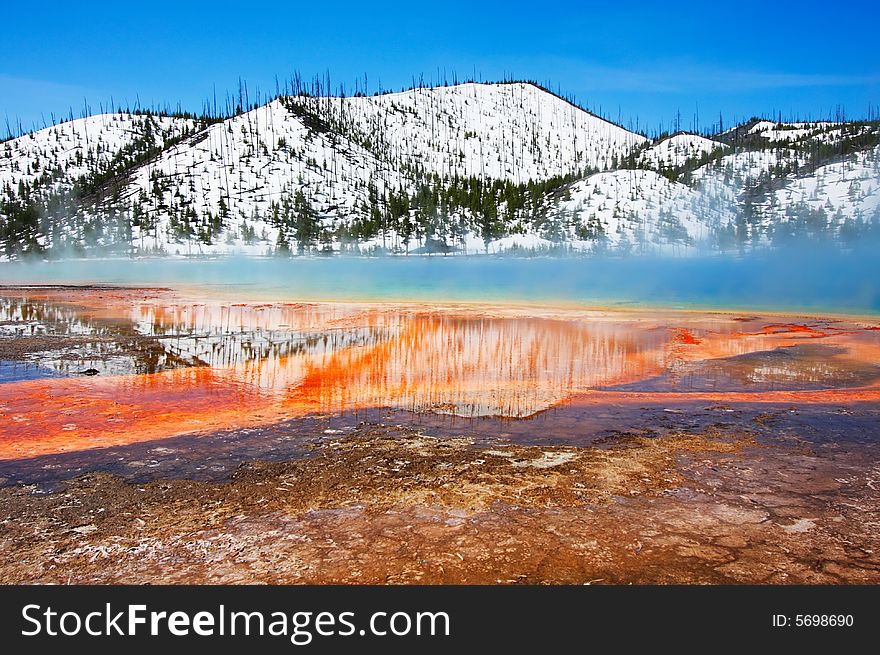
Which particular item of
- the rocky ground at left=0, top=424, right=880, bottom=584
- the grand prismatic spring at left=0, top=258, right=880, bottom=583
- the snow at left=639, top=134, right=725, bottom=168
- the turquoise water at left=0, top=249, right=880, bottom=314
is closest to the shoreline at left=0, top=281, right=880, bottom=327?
the turquoise water at left=0, top=249, right=880, bottom=314

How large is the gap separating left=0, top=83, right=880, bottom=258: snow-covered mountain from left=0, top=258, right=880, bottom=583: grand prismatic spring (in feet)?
203

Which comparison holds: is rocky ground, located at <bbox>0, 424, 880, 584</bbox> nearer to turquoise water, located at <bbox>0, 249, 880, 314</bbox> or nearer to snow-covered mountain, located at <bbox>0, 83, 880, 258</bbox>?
turquoise water, located at <bbox>0, 249, 880, 314</bbox>

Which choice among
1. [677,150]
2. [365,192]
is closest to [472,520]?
[365,192]

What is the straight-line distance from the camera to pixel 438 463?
6.32 m

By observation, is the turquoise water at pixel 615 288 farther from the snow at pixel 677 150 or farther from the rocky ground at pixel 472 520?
the snow at pixel 677 150

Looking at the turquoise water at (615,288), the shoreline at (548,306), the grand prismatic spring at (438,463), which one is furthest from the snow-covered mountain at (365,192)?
the grand prismatic spring at (438,463)

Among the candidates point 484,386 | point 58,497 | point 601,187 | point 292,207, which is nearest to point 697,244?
point 601,187

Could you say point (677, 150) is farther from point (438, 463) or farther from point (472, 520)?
point (472, 520)

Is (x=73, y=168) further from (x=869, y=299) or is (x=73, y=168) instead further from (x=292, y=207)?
(x=869, y=299)

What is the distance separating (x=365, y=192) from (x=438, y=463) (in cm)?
8301

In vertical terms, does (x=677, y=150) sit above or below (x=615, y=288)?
above

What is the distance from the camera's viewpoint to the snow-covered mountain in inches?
2923

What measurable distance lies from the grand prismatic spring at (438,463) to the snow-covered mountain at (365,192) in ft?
203

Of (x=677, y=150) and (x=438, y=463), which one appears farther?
(x=677, y=150)
